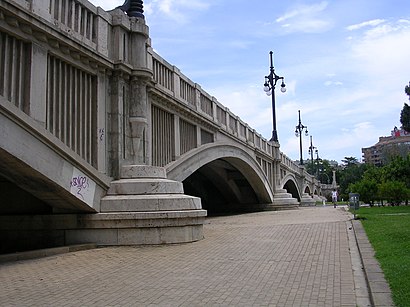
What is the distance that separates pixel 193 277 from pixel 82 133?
5.30m

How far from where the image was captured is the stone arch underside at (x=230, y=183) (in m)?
26.0

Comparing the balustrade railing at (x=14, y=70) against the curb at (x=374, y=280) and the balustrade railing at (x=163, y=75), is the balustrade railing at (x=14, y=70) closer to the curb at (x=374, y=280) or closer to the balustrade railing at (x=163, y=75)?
the balustrade railing at (x=163, y=75)

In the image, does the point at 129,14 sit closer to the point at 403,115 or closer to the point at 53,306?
the point at 53,306

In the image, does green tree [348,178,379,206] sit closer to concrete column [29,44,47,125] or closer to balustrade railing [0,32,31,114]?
concrete column [29,44,47,125]

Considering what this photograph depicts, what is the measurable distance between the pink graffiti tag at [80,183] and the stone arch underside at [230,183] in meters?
10.7

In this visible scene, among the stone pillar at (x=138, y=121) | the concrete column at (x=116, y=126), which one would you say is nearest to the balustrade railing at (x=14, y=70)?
the concrete column at (x=116, y=126)

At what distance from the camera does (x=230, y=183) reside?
31.8 meters

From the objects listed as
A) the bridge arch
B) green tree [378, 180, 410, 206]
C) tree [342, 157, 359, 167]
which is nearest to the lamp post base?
green tree [378, 180, 410, 206]

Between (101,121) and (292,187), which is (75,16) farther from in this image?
(292,187)

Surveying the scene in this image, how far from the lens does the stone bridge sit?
29.0ft

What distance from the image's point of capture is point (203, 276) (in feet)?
22.7

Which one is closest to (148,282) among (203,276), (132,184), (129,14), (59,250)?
(203,276)

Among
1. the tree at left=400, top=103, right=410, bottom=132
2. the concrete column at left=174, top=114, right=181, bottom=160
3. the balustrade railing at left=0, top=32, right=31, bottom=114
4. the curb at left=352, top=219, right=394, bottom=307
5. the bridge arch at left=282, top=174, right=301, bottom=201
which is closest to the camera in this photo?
the curb at left=352, top=219, right=394, bottom=307

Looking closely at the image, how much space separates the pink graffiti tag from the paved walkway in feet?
4.47
